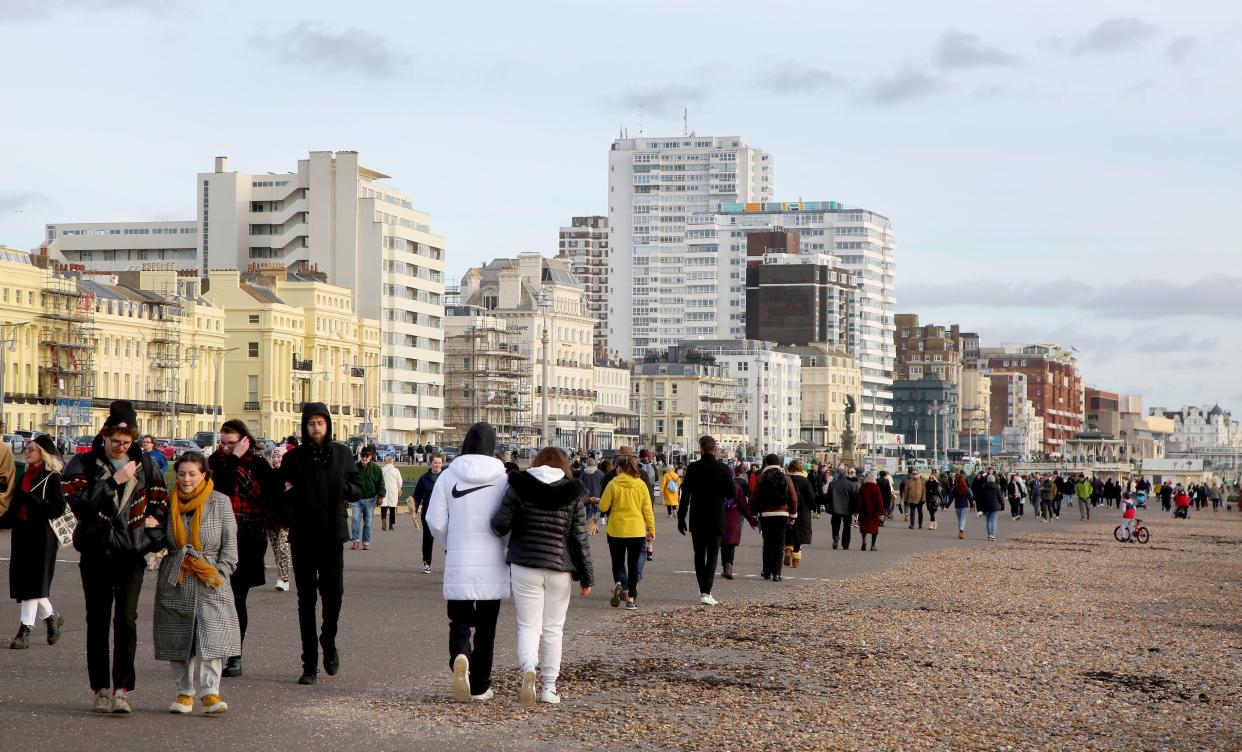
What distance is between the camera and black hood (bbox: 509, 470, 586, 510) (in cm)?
1165

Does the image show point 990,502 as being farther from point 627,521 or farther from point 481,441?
point 481,441

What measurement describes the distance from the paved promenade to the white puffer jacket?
755mm

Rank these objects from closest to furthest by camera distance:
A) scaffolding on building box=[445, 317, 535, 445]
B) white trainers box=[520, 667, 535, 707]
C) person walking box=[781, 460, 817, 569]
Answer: white trainers box=[520, 667, 535, 707] → person walking box=[781, 460, 817, 569] → scaffolding on building box=[445, 317, 535, 445]

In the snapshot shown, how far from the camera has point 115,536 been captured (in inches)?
428

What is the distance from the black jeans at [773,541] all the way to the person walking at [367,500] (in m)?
5.01

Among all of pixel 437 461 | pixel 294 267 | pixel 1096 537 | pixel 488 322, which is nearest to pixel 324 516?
pixel 437 461

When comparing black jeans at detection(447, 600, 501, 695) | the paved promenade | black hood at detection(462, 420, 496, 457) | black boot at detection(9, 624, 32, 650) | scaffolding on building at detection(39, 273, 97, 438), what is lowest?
the paved promenade

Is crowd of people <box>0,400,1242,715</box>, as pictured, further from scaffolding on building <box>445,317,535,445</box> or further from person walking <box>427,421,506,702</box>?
scaffolding on building <box>445,317,535,445</box>

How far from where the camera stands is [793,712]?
11.7 meters

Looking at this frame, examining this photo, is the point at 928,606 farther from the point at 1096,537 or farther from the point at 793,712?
the point at 1096,537

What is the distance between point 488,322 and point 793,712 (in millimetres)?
139596

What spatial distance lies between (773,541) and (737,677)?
32.9 feet

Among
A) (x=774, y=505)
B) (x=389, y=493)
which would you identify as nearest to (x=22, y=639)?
(x=774, y=505)

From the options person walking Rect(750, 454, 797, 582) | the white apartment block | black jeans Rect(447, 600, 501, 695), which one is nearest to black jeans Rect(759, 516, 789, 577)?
person walking Rect(750, 454, 797, 582)
